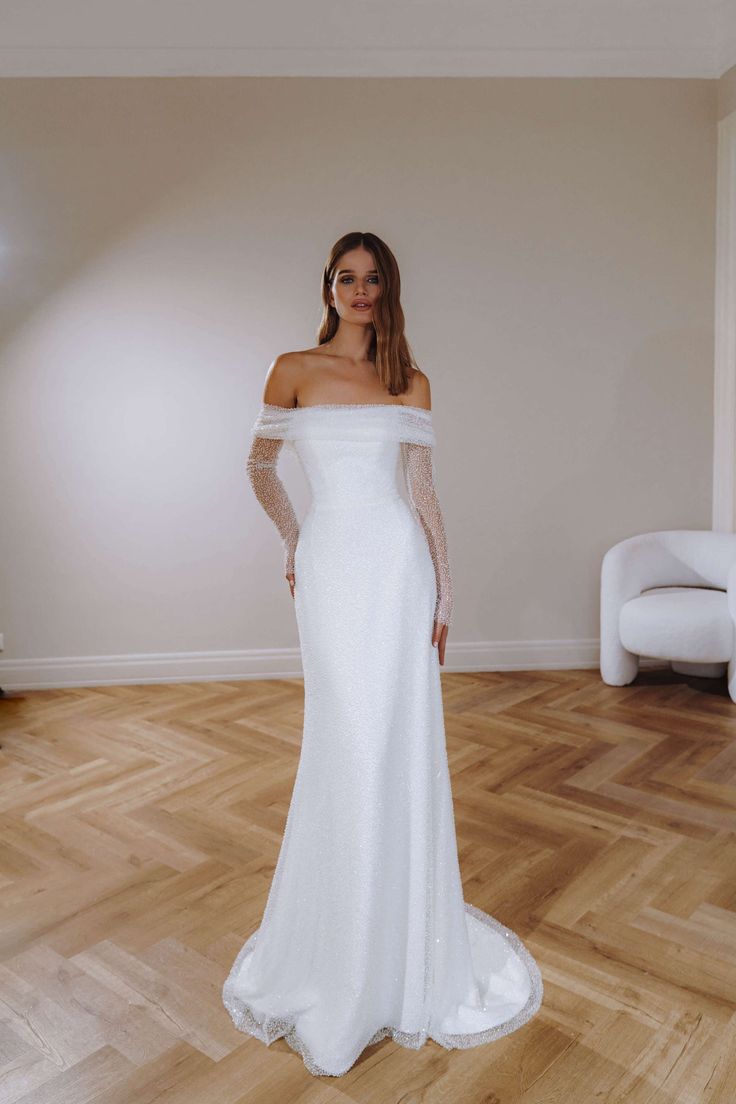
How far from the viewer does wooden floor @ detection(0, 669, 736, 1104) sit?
69.7 inches

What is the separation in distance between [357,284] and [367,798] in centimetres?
113

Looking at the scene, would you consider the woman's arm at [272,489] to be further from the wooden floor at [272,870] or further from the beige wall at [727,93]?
the beige wall at [727,93]

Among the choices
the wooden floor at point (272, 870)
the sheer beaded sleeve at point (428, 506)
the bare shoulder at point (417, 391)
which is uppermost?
the bare shoulder at point (417, 391)

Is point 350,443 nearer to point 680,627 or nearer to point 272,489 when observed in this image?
point 272,489

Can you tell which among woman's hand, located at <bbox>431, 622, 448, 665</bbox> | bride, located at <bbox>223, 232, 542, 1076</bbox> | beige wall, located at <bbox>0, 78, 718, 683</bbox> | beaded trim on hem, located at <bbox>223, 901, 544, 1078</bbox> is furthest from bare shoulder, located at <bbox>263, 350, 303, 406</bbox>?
beige wall, located at <bbox>0, 78, 718, 683</bbox>

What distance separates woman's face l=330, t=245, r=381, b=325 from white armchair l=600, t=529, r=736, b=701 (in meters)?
2.82

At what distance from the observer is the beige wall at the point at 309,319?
4.54m

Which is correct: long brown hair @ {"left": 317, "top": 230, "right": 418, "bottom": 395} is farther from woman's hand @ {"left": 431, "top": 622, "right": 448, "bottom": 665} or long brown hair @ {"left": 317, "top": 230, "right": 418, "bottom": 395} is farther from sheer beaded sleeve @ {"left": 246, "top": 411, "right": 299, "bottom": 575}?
woman's hand @ {"left": 431, "top": 622, "right": 448, "bottom": 665}

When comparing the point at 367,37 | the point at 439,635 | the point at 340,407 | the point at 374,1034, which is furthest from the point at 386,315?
the point at 367,37

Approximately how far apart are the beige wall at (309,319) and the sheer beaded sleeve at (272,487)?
255 cm

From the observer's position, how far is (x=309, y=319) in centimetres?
466

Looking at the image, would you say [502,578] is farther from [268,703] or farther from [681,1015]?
[681,1015]

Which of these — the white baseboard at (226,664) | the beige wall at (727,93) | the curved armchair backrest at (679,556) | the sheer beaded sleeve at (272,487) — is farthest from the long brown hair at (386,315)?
the beige wall at (727,93)

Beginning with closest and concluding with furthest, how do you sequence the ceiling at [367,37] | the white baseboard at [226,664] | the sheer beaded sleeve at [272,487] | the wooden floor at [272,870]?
the wooden floor at [272,870]
the sheer beaded sleeve at [272,487]
the ceiling at [367,37]
the white baseboard at [226,664]
